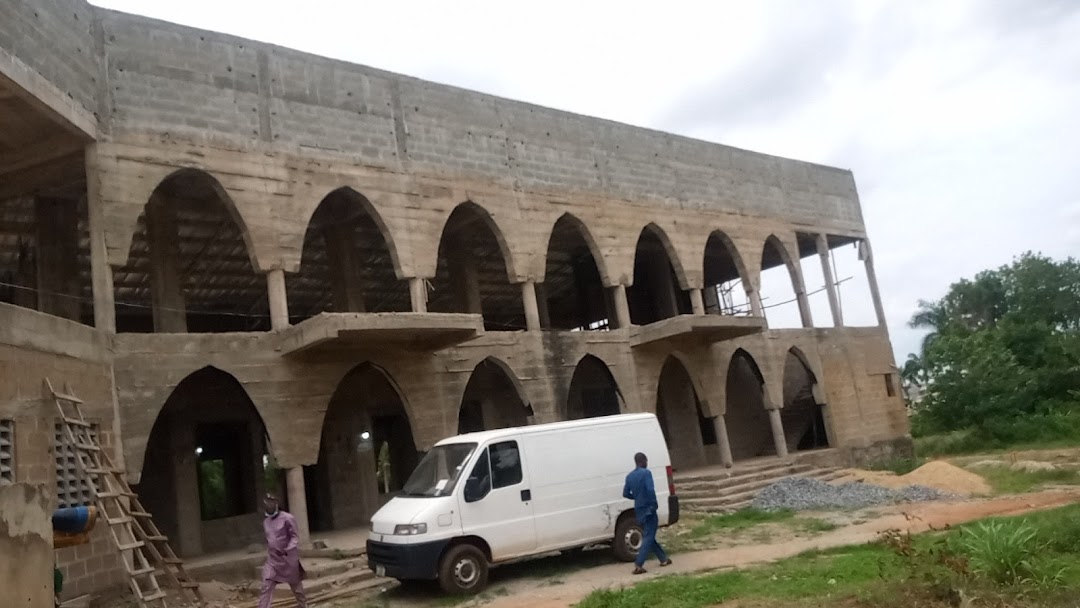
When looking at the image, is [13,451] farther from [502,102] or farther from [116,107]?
[502,102]

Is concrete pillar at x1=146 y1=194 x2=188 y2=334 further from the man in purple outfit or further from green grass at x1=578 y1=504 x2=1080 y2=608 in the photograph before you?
green grass at x1=578 y1=504 x2=1080 y2=608

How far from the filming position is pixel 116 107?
1175 cm

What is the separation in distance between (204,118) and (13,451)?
604 cm

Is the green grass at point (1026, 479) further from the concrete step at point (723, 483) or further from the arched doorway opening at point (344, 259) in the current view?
the arched doorway opening at point (344, 259)

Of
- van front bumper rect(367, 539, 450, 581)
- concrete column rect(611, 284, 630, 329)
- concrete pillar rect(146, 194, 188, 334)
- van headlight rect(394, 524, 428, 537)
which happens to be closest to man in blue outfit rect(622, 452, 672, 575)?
van front bumper rect(367, 539, 450, 581)

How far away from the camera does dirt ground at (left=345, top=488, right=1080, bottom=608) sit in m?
8.96

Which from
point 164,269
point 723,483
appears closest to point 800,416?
point 723,483

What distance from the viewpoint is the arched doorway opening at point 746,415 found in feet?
75.6

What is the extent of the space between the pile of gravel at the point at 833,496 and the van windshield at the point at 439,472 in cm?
727

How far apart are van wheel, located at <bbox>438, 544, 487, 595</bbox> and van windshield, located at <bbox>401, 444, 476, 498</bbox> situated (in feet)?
2.30

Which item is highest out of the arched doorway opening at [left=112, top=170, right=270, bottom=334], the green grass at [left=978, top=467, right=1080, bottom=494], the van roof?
the arched doorway opening at [left=112, top=170, right=270, bottom=334]

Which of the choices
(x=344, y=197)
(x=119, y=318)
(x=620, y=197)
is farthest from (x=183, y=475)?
(x=620, y=197)

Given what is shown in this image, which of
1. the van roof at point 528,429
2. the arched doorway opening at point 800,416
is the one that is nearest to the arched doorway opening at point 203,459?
the van roof at point 528,429

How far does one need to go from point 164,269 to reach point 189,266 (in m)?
4.51
